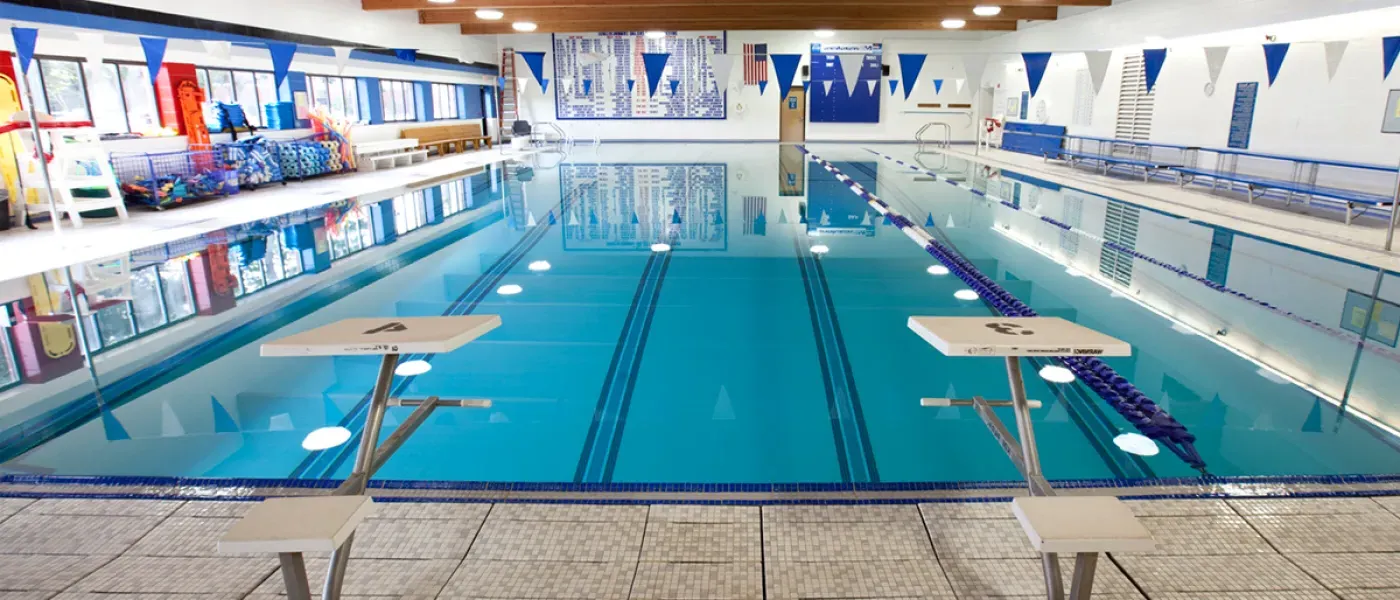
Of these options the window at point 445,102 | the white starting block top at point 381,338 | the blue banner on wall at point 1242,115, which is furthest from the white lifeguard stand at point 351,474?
the window at point 445,102

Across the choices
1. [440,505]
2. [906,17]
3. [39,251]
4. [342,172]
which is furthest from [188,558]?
[906,17]

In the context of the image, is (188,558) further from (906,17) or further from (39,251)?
(906,17)

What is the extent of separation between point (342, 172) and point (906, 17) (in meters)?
9.30

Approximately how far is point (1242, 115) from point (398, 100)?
13431 mm

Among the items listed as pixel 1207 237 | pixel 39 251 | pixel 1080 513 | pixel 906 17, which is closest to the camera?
pixel 1080 513

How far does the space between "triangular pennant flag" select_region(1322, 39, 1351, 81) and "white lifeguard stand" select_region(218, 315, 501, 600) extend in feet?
29.2

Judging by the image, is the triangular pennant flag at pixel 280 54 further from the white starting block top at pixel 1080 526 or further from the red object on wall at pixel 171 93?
the white starting block top at pixel 1080 526

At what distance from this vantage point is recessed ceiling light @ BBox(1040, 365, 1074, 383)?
3.37 m

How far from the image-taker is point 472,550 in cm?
184

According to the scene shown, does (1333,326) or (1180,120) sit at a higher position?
(1180,120)

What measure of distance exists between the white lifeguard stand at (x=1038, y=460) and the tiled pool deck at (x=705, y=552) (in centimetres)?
25

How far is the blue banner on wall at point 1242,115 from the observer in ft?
29.0

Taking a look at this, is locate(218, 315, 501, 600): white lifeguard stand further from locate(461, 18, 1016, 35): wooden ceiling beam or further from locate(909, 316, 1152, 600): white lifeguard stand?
locate(461, 18, 1016, 35): wooden ceiling beam

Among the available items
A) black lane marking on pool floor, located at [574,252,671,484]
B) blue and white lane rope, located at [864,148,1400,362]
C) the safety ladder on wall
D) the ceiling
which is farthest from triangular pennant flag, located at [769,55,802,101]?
the safety ladder on wall
